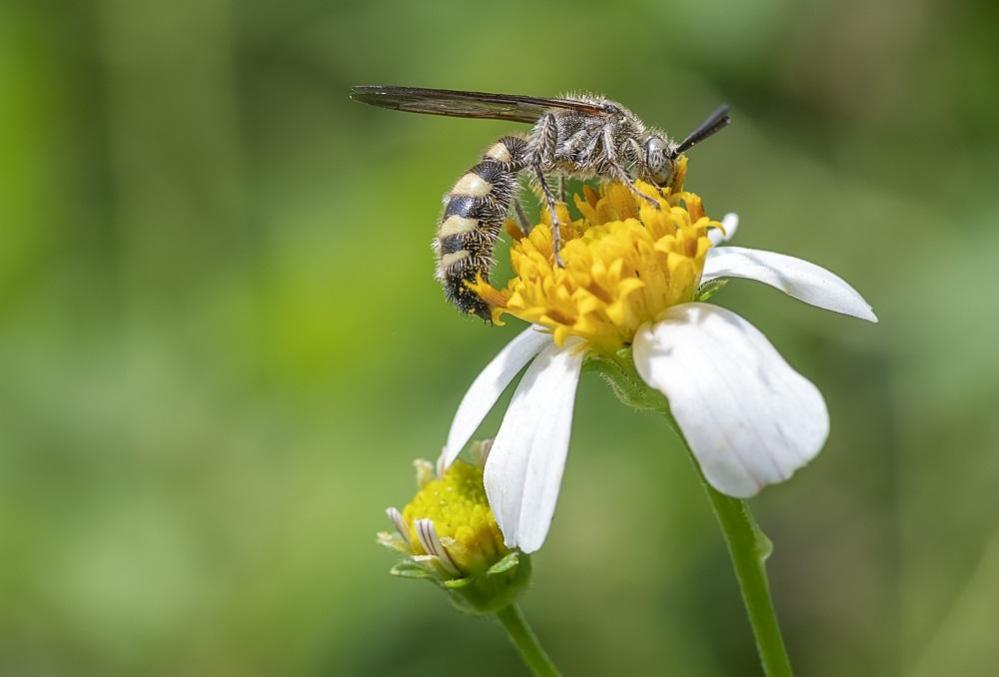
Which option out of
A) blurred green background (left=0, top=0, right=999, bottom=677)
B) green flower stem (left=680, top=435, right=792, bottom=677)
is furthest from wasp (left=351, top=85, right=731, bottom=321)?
blurred green background (left=0, top=0, right=999, bottom=677)

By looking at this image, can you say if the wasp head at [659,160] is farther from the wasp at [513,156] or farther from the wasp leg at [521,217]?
the wasp leg at [521,217]

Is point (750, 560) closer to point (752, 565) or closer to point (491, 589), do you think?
point (752, 565)

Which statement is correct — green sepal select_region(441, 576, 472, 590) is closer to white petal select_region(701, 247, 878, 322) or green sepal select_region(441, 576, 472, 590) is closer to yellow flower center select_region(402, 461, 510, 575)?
yellow flower center select_region(402, 461, 510, 575)

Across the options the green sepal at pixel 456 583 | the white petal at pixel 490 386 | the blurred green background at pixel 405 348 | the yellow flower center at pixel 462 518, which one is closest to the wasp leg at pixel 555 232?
the white petal at pixel 490 386

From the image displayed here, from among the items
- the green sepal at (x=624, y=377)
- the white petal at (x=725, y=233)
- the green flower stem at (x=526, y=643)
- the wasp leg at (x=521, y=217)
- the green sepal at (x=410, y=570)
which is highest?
the wasp leg at (x=521, y=217)

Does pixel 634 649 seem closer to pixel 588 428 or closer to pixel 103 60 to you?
pixel 588 428

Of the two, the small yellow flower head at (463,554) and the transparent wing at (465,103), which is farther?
the transparent wing at (465,103)

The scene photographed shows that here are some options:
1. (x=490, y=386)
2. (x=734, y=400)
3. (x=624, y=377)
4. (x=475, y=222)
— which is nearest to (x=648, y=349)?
(x=624, y=377)

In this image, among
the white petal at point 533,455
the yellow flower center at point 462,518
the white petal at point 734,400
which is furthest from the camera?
the yellow flower center at point 462,518
